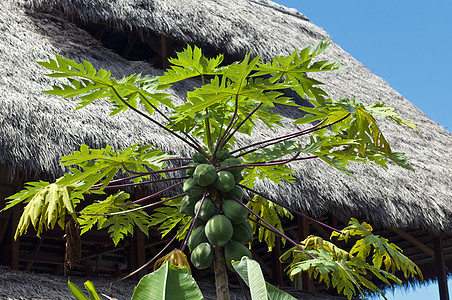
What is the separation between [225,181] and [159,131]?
6.67 feet

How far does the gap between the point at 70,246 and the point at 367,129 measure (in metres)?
1.11

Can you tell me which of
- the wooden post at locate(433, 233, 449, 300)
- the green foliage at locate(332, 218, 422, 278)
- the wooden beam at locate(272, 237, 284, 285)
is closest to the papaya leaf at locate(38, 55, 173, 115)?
the green foliage at locate(332, 218, 422, 278)

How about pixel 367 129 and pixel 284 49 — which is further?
pixel 284 49

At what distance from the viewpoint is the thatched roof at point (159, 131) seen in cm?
324

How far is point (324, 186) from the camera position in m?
4.23

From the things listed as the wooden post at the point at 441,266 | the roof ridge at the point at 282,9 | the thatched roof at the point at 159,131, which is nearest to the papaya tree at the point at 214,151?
the thatched roof at the point at 159,131

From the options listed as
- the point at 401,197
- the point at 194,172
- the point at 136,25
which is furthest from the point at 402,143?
the point at 194,172

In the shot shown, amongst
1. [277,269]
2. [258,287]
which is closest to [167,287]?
[258,287]

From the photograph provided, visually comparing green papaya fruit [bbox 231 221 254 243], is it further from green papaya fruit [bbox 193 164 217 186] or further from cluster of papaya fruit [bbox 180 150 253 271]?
green papaya fruit [bbox 193 164 217 186]

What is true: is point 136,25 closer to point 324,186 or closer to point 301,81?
point 324,186

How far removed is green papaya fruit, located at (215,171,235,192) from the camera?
70.7 inches

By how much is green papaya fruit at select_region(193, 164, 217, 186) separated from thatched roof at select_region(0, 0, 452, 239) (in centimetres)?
123

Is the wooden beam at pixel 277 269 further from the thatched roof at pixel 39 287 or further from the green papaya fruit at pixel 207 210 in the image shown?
the green papaya fruit at pixel 207 210

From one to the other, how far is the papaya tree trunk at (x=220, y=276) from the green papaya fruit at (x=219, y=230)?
0.07 m
